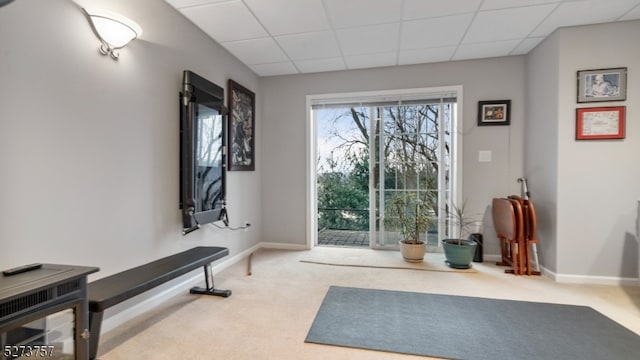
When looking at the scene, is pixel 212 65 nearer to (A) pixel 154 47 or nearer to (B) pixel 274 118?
(A) pixel 154 47

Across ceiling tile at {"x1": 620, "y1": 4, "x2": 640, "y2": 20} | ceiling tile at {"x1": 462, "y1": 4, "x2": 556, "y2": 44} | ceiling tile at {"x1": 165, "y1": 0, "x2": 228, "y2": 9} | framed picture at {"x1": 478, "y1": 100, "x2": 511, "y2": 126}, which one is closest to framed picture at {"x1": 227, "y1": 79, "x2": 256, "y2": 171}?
ceiling tile at {"x1": 165, "y1": 0, "x2": 228, "y2": 9}

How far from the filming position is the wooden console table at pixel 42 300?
1132mm

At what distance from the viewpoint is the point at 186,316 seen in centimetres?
222

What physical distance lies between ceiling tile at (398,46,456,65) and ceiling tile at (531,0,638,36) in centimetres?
87

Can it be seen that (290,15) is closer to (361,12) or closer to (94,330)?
(361,12)

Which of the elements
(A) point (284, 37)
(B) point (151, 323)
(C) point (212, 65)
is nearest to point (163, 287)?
(B) point (151, 323)

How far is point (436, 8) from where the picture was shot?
8.45 ft

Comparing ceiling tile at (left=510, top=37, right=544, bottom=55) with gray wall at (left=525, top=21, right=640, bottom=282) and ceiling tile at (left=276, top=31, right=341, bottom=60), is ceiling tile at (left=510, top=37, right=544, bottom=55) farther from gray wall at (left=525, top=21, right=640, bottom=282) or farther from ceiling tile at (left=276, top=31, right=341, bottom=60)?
ceiling tile at (left=276, top=31, right=341, bottom=60)

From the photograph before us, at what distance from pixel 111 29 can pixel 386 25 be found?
226cm

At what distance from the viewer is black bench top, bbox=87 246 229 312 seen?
1619 mm

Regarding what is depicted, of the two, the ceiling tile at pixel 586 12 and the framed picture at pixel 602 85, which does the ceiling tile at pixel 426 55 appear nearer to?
the ceiling tile at pixel 586 12

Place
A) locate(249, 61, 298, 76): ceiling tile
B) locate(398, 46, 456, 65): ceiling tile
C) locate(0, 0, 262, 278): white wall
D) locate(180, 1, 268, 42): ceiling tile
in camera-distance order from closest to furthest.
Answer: locate(0, 0, 262, 278): white wall
locate(180, 1, 268, 42): ceiling tile
locate(398, 46, 456, 65): ceiling tile
locate(249, 61, 298, 76): ceiling tile

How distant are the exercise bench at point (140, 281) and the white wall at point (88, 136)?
13cm

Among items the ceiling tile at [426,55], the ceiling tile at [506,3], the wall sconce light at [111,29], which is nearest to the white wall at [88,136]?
the wall sconce light at [111,29]
